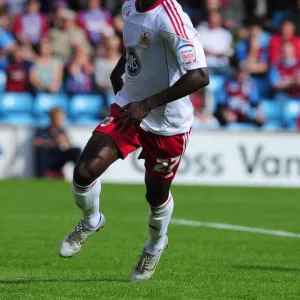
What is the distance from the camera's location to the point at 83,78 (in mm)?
19141

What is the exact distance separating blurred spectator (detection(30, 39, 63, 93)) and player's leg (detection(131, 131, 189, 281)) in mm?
12160

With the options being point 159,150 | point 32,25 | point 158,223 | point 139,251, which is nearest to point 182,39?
point 159,150

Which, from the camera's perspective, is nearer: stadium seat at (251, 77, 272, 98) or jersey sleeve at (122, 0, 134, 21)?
jersey sleeve at (122, 0, 134, 21)

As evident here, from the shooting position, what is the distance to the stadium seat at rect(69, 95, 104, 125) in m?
19.1

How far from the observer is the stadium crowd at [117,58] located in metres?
19.0

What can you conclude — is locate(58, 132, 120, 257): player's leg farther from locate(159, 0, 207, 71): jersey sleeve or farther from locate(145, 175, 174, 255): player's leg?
locate(159, 0, 207, 71): jersey sleeve

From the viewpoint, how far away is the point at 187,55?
6.32 meters

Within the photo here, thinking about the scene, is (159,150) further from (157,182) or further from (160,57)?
(160,57)

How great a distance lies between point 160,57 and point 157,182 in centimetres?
92

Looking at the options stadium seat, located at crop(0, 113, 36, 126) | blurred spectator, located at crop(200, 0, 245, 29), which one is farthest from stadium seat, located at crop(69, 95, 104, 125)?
blurred spectator, located at crop(200, 0, 245, 29)

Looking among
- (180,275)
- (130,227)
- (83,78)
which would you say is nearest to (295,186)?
(83,78)

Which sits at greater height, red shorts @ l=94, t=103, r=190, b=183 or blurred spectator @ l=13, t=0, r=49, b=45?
red shorts @ l=94, t=103, r=190, b=183

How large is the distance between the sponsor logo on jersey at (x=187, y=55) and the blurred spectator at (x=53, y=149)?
11.1 meters

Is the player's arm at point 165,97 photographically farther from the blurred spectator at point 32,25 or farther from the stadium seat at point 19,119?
the blurred spectator at point 32,25
